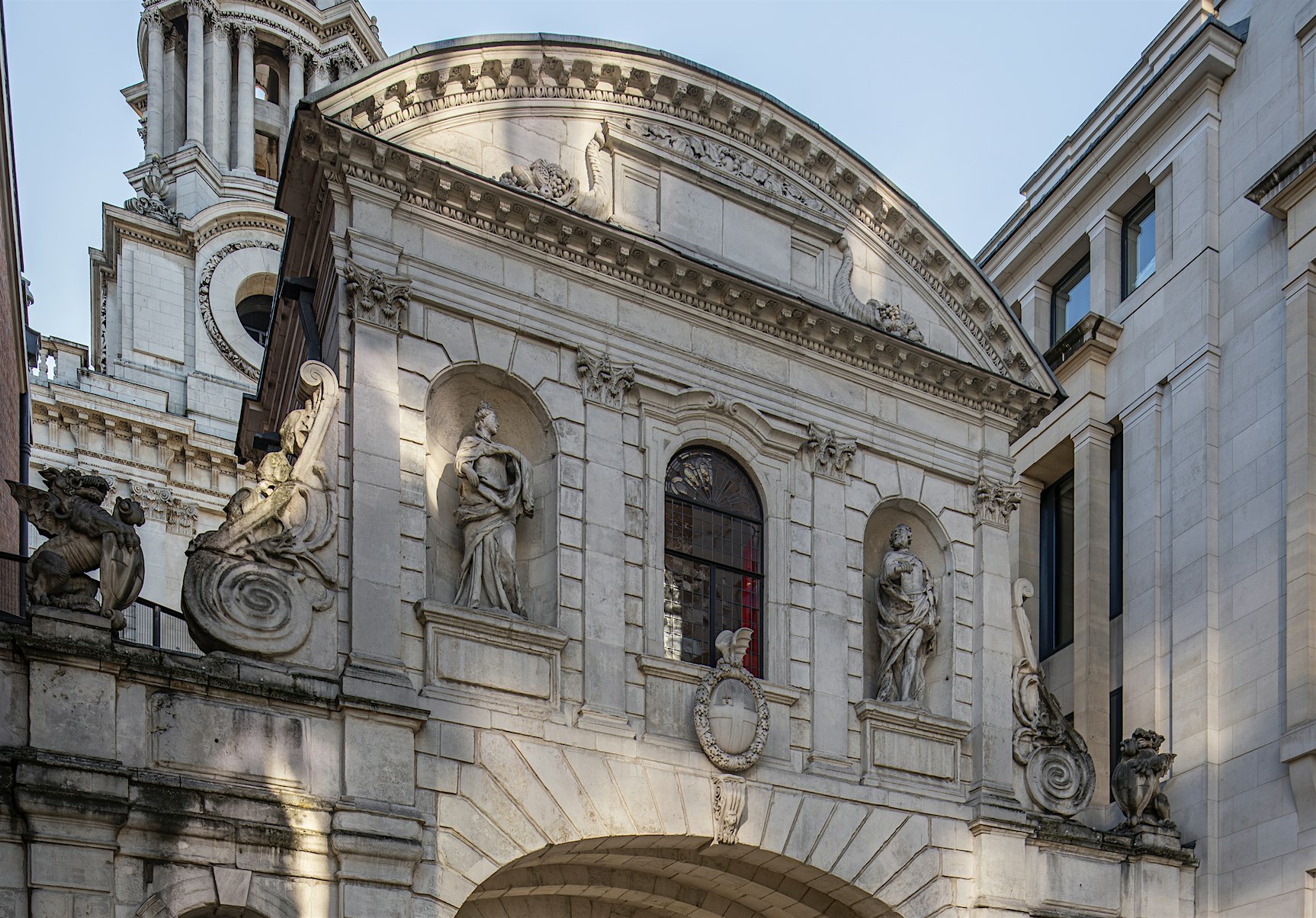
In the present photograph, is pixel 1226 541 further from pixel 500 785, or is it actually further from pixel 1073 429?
pixel 500 785

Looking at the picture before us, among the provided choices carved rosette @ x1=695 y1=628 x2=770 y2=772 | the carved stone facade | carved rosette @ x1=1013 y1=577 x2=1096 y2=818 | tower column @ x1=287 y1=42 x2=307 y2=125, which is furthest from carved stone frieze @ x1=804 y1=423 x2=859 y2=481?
tower column @ x1=287 y1=42 x2=307 y2=125

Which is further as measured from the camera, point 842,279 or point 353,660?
point 842,279

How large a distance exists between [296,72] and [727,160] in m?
28.8

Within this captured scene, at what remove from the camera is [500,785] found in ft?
61.3

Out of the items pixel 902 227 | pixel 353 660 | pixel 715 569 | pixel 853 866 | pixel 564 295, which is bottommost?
pixel 853 866

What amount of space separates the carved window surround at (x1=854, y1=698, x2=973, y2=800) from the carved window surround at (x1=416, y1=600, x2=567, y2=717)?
13.9 ft

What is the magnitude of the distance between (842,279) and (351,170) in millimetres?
7109

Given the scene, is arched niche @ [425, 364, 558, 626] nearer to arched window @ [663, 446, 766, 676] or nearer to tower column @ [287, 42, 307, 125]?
arched window @ [663, 446, 766, 676]

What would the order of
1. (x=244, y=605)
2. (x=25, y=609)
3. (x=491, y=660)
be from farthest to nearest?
(x=25, y=609) < (x=491, y=660) < (x=244, y=605)

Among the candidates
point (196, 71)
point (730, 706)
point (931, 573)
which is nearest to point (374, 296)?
point (730, 706)

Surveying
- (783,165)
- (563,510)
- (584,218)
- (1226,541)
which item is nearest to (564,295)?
(584,218)

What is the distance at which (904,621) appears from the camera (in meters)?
22.5

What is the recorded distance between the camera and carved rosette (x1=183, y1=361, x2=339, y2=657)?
1777cm

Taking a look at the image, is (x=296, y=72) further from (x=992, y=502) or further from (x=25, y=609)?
(x=25, y=609)
